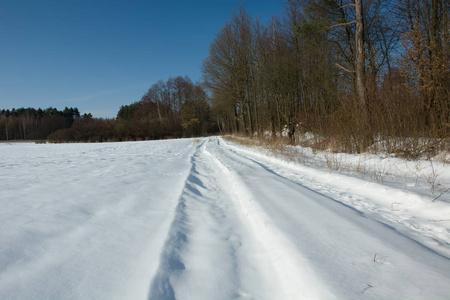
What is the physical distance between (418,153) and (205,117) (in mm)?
48243

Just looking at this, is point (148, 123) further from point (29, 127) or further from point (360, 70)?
point (29, 127)

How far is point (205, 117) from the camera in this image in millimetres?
51531

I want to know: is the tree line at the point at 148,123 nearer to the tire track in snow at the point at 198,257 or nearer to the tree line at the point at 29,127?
the tree line at the point at 29,127

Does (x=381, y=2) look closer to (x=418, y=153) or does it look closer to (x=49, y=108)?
(x=418, y=153)

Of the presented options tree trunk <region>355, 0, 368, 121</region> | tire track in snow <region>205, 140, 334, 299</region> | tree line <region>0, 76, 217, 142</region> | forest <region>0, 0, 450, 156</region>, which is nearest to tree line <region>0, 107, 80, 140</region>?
tree line <region>0, 76, 217, 142</region>

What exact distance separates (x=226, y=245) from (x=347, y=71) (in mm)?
8728

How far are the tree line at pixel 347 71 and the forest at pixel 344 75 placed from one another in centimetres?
3

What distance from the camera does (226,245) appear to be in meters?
1.67

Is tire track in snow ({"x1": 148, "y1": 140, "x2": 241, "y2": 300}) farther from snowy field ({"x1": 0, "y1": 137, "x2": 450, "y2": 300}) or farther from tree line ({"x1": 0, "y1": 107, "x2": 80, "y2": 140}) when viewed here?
tree line ({"x1": 0, "y1": 107, "x2": 80, "y2": 140})

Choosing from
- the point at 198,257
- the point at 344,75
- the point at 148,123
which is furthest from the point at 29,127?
the point at 198,257

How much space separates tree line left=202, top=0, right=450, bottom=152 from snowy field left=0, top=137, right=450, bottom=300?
404cm

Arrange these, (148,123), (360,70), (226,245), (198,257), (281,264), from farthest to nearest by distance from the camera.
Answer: (148,123)
(360,70)
(226,245)
(198,257)
(281,264)

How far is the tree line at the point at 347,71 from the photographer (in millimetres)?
5203

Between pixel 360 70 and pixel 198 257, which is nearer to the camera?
pixel 198 257
